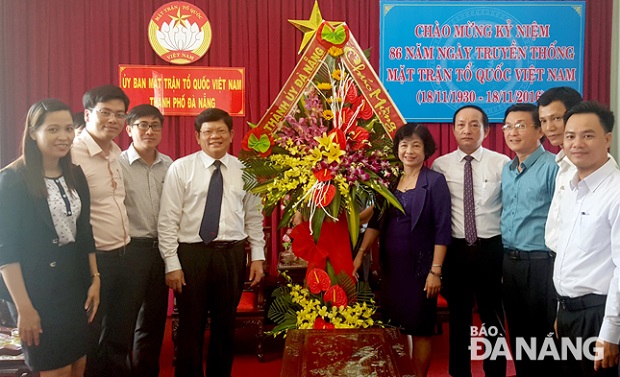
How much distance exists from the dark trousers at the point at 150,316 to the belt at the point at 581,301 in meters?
1.90

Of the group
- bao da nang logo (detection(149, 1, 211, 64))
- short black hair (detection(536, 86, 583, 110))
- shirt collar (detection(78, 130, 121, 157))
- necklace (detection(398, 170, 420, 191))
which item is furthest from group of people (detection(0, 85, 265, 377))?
bao da nang logo (detection(149, 1, 211, 64))

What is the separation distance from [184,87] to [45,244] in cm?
264

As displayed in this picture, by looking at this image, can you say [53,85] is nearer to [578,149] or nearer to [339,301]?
[339,301]

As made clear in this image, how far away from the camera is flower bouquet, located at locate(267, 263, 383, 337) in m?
2.25

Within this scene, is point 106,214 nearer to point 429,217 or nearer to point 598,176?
point 429,217

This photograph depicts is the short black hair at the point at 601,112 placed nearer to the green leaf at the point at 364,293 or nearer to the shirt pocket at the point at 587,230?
the shirt pocket at the point at 587,230

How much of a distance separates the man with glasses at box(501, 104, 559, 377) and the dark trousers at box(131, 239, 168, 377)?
1.79 metres

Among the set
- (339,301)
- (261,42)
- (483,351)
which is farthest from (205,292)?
(261,42)

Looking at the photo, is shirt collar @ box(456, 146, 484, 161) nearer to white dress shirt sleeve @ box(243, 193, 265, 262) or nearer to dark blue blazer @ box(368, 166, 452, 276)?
dark blue blazer @ box(368, 166, 452, 276)

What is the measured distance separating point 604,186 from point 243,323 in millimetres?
2242

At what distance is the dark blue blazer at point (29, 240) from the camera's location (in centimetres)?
174

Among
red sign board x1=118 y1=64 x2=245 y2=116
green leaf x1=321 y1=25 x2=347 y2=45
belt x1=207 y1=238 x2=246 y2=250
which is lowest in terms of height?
belt x1=207 y1=238 x2=246 y2=250

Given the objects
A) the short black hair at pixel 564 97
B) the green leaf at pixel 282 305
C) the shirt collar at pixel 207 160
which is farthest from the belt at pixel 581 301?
the shirt collar at pixel 207 160

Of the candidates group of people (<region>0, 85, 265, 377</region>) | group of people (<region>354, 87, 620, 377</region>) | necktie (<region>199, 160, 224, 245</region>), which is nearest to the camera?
group of people (<region>354, 87, 620, 377</region>)
